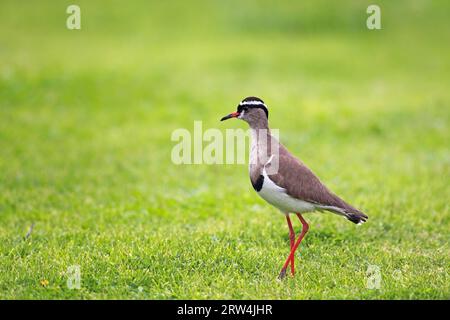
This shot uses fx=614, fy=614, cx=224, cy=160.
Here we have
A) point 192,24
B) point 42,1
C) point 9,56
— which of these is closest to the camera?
point 9,56

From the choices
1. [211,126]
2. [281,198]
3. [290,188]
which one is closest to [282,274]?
[281,198]

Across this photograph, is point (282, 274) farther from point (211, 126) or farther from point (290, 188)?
point (211, 126)

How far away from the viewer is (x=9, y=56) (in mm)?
19375

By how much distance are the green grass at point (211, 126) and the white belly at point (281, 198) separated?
760 millimetres

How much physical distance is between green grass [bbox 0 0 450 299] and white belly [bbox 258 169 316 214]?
760mm

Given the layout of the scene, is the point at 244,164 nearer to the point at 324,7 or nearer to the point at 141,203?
the point at 141,203

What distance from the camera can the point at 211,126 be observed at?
15.0 metres

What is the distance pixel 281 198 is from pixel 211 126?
813 cm

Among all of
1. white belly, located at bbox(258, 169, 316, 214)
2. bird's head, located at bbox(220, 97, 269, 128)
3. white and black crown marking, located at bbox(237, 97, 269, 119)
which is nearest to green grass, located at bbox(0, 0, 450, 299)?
white belly, located at bbox(258, 169, 316, 214)

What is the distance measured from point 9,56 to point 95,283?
14.5 meters

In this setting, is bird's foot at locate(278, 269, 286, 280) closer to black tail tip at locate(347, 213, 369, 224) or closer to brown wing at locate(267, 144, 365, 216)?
Answer: brown wing at locate(267, 144, 365, 216)

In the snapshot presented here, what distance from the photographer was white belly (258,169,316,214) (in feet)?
22.9
